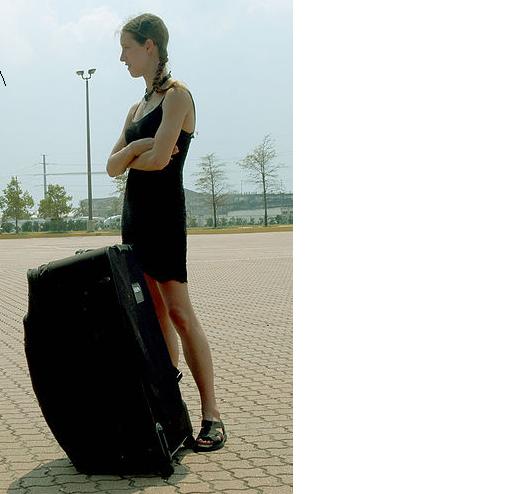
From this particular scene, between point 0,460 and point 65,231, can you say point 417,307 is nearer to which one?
point 0,460

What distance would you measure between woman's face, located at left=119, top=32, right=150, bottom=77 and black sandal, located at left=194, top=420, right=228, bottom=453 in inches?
52.3

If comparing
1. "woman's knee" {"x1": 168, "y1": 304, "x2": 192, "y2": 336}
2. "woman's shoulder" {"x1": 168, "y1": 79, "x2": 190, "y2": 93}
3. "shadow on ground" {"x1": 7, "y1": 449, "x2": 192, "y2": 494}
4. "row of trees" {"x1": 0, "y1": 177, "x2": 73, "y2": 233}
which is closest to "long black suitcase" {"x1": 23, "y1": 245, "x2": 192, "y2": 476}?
"shadow on ground" {"x1": 7, "y1": 449, "x2": 192, "y2": 494}

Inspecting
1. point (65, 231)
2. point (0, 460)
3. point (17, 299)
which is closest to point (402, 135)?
point (0, 460)

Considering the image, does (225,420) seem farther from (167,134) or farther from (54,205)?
(54,205)

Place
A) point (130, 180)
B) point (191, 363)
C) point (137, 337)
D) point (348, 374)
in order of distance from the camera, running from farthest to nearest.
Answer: point (191, 363), point (130, 180), point (137, 337), point (348, 374)

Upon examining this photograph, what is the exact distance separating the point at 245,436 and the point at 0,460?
946 millimetres

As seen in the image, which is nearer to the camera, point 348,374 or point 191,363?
point 348,374

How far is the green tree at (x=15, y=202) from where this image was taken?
51.6m

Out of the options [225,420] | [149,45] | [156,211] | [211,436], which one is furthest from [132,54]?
[225,420]

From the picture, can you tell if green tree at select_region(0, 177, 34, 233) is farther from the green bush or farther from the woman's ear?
the woman's ear

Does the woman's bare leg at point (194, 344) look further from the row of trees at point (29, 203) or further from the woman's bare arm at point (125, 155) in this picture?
the row of trees at point (29, 203)

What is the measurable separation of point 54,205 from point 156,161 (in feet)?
158

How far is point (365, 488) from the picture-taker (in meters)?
1.97

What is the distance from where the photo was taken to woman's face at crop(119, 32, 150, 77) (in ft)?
11.3
